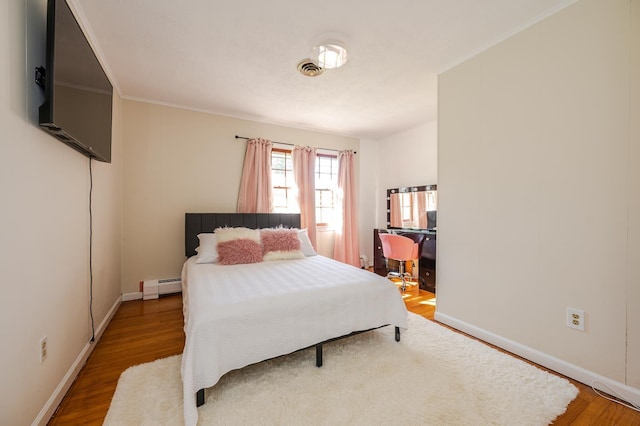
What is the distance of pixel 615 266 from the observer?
163 cm

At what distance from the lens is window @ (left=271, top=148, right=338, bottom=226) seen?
14.2 feet

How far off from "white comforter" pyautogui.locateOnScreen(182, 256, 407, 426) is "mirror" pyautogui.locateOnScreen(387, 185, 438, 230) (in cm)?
210

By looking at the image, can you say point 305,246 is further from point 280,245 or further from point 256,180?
point 256,180

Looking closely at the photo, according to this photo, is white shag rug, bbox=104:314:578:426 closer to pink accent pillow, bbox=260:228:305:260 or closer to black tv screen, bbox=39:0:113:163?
pink accent pillow, bbox=260:228:305:260

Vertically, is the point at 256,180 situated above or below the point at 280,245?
above

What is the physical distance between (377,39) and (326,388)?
8.67 ft

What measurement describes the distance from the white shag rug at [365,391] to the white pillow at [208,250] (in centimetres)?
110

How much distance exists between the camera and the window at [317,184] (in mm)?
4324

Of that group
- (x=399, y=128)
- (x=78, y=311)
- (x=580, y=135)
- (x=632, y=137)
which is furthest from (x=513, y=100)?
(x=78, y=311)

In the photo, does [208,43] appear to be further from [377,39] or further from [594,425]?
[594,425]

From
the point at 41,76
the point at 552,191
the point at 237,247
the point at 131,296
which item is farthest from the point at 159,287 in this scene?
the point at 552,191

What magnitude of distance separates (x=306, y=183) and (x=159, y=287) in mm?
2556

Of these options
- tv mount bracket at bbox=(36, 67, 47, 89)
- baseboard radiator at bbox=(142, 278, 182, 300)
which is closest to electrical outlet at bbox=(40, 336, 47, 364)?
tv mount bracket at bbox=(36, 67, 47, 89)

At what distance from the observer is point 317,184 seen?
4.79 m
